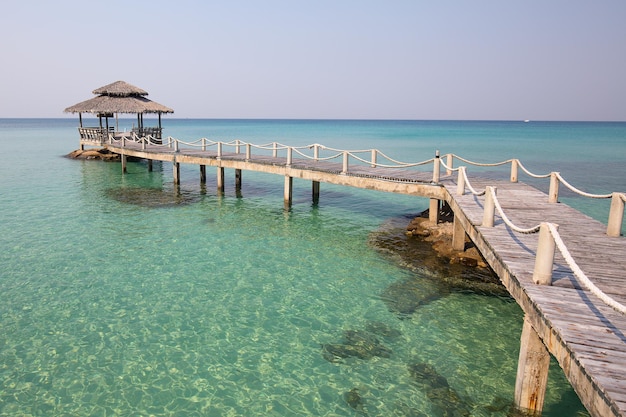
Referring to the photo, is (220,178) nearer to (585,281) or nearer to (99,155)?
(99,155)

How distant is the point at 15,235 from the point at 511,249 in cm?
1562

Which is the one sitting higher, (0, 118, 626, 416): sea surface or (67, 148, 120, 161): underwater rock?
(67, 148, 120, 161): underwater rock

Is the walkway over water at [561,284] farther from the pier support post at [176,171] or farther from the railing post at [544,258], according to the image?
the pier support post at [176,171]

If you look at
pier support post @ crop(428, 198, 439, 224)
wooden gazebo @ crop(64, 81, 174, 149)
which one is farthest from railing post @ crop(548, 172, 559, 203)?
wooden gazebo @ crop(64, 81, 174, 149)

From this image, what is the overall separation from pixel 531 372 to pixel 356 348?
3170 millimetres

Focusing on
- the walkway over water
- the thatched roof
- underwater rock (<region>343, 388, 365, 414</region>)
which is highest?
the thatched roof

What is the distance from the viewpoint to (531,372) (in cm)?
591

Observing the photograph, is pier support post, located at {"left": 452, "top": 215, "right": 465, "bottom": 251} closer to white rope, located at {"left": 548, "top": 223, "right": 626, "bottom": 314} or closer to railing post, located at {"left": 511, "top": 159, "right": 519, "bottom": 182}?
railing post, located at {"left": 511, "top": 159, "right": 519, "bottom": 182}

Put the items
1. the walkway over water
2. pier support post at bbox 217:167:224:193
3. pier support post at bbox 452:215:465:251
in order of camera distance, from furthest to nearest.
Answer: pier support post at bbox 217:167:224:193 < pier support post at bbox 452:215:465:251 < the walkway over water

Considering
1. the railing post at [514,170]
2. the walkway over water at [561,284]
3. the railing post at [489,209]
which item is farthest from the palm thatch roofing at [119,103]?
the railing post at [489,209]

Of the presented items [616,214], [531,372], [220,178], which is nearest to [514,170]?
[616,214]

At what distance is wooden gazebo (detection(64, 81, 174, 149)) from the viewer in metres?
32.8

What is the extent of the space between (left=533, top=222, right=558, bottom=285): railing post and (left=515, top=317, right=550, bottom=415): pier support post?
2.13ft

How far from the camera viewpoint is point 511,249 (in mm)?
7688
